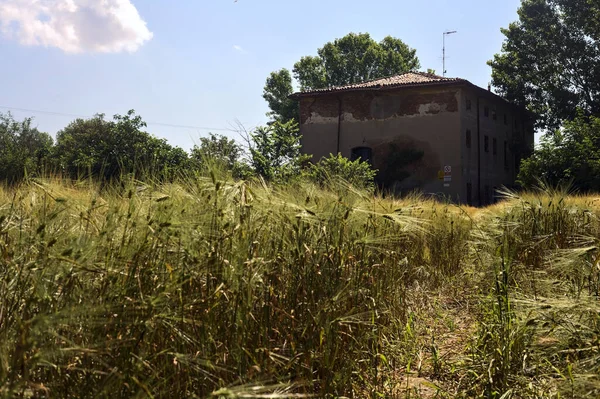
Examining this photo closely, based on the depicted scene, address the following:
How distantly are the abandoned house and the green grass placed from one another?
72.1 ft

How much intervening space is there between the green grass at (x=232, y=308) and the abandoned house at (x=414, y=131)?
72.1ft

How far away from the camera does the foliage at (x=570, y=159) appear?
70.9ft

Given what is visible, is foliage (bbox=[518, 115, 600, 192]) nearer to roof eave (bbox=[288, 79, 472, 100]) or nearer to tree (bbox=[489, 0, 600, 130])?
roof eave (bbox=[288, 79, 472, 100])

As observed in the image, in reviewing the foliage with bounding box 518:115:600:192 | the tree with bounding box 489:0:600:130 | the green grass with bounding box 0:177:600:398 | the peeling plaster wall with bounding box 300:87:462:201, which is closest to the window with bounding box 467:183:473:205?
the peeling plaster wall with bounding box 300:87:462:201

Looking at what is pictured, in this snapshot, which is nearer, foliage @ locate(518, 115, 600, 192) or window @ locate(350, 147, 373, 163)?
foliage @ locate(518, 115, 600, 192)

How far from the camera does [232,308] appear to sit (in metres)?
2.74

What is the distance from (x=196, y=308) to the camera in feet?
8.71

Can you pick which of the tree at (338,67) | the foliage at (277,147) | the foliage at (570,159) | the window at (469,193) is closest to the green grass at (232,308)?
Answer: the foliage at (277,147)

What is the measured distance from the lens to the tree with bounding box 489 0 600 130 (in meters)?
30.4

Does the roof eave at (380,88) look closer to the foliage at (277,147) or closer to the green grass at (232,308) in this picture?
the foliage at (277,147)

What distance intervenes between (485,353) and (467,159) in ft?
76.6

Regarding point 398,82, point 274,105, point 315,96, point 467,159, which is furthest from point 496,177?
point 274,105

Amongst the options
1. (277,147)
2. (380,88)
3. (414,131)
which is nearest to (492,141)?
(414,131)

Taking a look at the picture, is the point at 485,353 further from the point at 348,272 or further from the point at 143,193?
the point at 143,193
